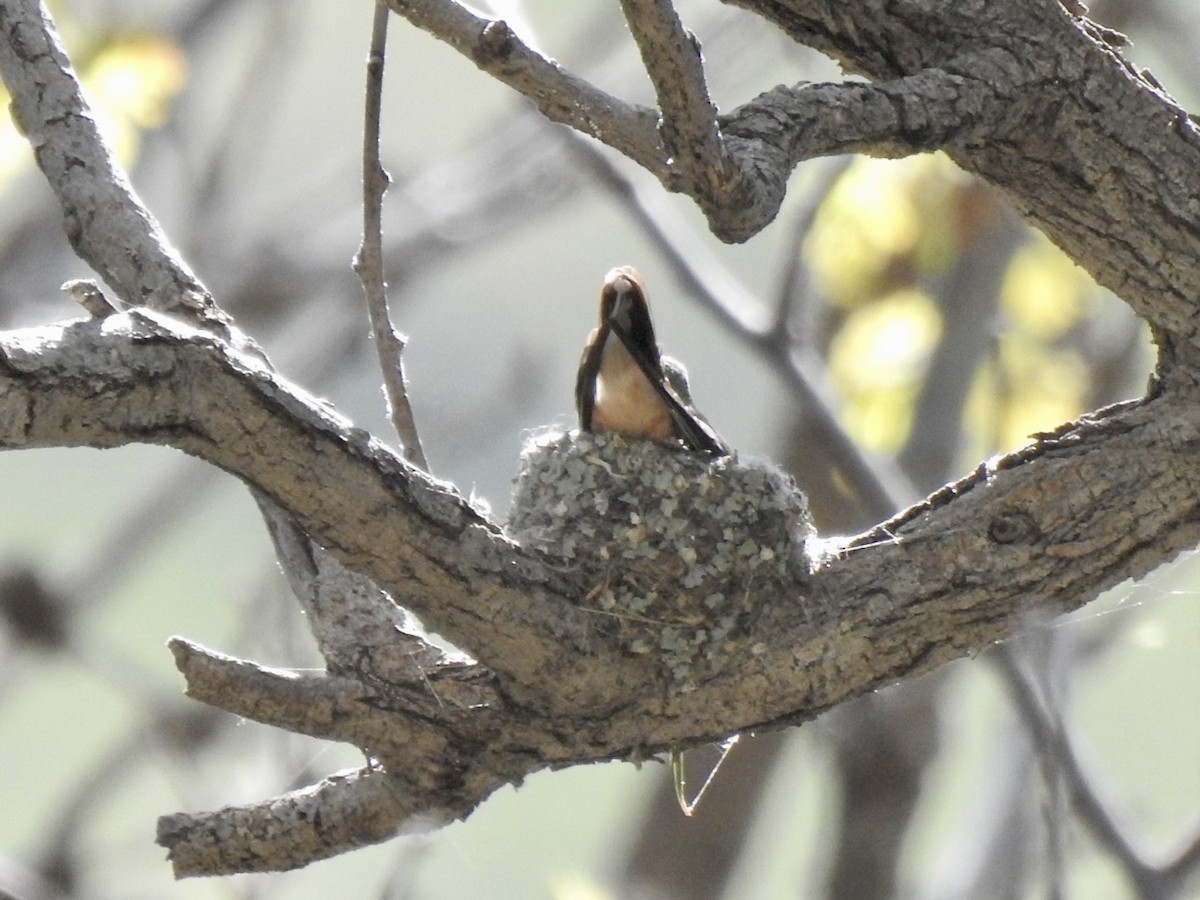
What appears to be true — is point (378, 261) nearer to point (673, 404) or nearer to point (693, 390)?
point (673, 404)

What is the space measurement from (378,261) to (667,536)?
947 millimetres

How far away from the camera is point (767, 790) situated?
31.6 ft

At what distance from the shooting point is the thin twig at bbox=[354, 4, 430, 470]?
3543 mm

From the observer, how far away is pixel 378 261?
3.75 metres

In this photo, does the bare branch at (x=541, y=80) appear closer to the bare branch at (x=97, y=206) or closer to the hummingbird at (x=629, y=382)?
the bare branch at (x=97, y=206)

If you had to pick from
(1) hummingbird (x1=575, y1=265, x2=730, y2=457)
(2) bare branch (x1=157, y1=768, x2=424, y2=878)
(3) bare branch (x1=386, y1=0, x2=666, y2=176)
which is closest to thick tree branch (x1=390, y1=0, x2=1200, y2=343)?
(3) bare branch (x1=386, y1=0, x2=666, y2=176)

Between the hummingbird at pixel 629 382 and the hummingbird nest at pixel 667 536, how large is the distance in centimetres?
9

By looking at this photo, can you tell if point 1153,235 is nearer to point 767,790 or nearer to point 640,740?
point 640,740

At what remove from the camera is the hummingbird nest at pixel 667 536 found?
3424mm

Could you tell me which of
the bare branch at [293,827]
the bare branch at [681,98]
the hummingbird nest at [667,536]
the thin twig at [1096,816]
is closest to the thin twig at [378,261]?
the hummingbird nest at [667,536]

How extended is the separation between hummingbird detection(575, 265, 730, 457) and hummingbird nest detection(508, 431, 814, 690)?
3.6 inches

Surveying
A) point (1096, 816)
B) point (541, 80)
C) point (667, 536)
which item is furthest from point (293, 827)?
point (1096, 816)

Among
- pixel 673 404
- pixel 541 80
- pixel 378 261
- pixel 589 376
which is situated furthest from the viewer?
pixel 589 376

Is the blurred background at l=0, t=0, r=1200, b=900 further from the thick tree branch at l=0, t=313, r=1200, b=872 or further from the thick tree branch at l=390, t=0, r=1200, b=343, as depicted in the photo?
the thick tree branch at l=390, t=0, r=1200, b=343
